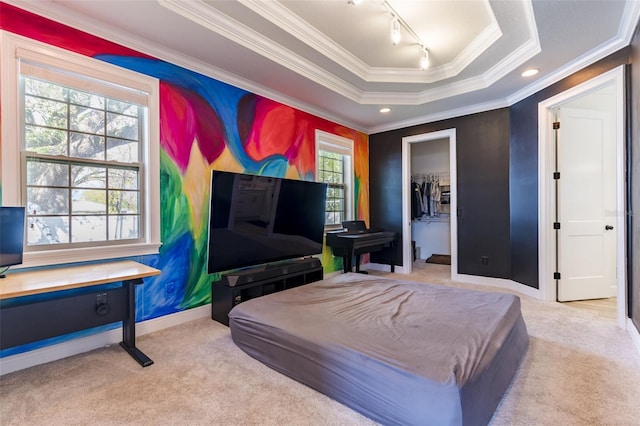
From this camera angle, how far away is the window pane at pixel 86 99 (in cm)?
244

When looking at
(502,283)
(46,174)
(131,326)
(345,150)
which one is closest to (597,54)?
(502,283)

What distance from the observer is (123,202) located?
2.74 metres

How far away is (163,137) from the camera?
286 cm

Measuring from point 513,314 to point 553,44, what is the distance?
2.55m

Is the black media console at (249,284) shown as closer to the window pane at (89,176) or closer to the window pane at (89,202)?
the window pane at (89,202)

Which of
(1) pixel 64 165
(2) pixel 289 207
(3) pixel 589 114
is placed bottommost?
(2) pixel 289 207

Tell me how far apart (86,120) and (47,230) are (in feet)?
3.16

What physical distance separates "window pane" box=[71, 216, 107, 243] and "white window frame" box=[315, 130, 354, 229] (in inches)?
113

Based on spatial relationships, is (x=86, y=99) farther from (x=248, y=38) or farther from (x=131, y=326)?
(x=131, y=326)

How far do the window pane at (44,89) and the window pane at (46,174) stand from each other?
1.75 feet

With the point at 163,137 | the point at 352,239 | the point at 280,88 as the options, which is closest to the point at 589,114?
the point at 352,239

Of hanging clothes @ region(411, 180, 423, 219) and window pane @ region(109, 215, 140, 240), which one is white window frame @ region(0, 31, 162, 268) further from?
hanging clothes @ region(411, 180, 423, 219)

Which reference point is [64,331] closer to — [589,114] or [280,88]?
[280,88]

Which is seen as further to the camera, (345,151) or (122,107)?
(345,151)
